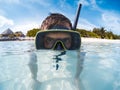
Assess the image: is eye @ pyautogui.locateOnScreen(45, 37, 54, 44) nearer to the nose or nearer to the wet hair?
the nose

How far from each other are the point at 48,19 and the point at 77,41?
96 centimetres

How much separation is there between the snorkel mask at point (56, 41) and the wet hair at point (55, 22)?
432mm

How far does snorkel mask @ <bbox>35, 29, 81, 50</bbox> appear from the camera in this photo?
5.04m

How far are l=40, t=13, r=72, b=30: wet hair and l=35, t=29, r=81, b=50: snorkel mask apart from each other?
1.42 feet

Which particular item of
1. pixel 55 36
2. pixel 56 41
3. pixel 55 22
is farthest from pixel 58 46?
pixel 55 22

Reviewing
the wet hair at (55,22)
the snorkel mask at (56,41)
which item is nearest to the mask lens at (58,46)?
the snorkel mask at (56,41)

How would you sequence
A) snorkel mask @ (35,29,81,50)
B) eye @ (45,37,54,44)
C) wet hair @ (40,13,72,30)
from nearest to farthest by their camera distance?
1. snorkel mask @ (35,29,81,50)
2. eye @ (45,37,54,44)
3. wet hair @ (40,13,72,30)

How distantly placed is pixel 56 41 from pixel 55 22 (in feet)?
2.13

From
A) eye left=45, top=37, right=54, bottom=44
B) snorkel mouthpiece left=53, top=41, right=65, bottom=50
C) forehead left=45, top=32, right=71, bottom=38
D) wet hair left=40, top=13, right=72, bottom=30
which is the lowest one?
snorkel mouthpiece left=53, top=41, right=65, bottom=50

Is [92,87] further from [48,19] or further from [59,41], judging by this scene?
[48,19]

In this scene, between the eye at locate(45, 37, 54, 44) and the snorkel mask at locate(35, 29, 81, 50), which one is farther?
the eye at locate(45, 37, 54, 44)

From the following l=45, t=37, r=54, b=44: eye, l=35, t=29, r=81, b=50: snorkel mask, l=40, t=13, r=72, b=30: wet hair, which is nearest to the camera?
l=35, t=29, r=81, b=50: snorkel mask

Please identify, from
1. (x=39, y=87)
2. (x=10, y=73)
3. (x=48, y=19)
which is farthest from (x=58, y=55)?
(x=39, y=87)

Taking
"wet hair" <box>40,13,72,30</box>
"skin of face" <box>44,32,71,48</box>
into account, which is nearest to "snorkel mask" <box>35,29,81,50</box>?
"skin of face" <box>44,32,71,48</box>
